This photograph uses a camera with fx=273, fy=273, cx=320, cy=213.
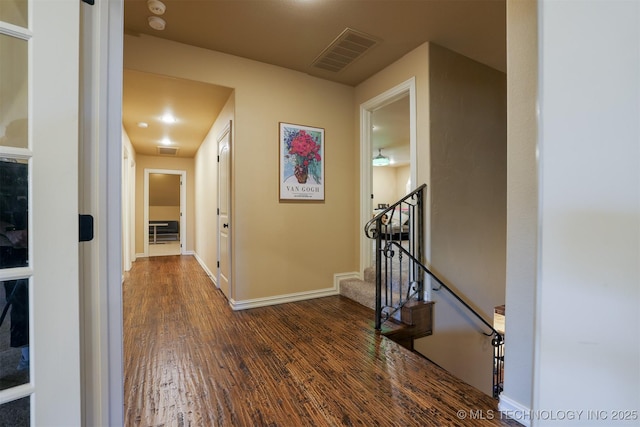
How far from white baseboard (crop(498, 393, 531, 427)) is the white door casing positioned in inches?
104

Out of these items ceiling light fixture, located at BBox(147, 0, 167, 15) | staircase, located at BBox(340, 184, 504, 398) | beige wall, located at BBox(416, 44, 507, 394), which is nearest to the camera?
ceiling light fixture, located at BBox(147, 0, 167, 15)

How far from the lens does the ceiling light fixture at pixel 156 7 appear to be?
2.10 meters

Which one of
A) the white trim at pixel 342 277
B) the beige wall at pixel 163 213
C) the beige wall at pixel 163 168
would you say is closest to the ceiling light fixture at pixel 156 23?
the white trim at pixel 342 277

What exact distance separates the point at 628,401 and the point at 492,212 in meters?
3.20

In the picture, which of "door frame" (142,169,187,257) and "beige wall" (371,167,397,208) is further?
"beige wall" (371,167,397,208)

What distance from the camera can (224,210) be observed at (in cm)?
364

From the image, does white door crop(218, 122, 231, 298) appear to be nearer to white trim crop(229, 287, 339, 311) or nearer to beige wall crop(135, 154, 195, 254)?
white trim crop(229, 287, 339, 311)

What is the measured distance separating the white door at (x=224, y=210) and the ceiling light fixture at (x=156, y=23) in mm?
1055

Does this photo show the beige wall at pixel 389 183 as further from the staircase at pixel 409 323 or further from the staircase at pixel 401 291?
the staircase at pixel 409 323

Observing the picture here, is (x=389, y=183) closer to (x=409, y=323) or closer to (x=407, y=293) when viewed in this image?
(x=407, y=293)

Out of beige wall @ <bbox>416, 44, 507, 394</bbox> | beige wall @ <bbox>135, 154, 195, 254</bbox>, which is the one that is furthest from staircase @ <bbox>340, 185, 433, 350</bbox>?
beige wall @ <bbox>135, 154, 195, 254</bbox>

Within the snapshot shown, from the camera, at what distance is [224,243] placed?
357cm

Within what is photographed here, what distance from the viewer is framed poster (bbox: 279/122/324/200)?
321 centimetres

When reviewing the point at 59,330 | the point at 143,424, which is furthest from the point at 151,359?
the point at 59,330
